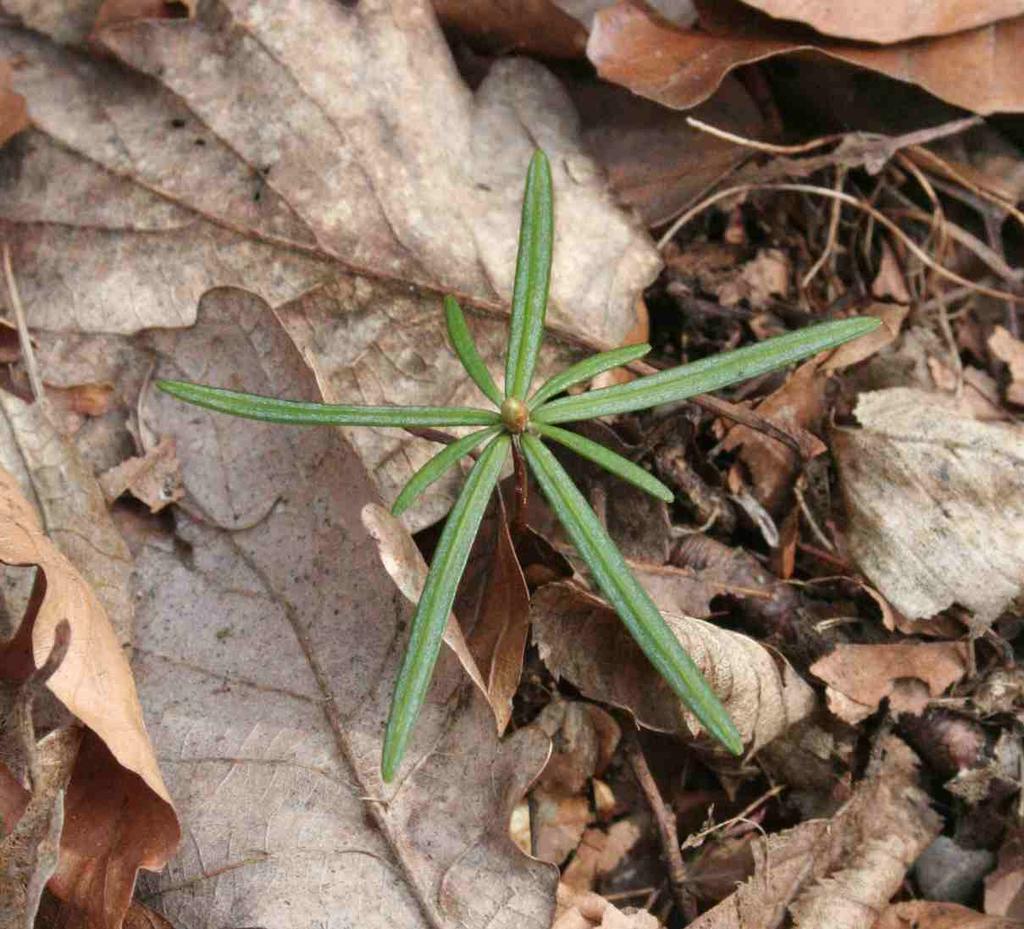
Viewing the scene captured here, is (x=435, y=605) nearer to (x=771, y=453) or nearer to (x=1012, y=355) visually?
(x=771, y=453)

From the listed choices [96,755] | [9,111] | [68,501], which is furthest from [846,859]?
[9,111]

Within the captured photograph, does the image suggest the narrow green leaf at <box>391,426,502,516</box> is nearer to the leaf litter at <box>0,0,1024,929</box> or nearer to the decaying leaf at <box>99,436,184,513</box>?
the leaf litter at <box>0,0,1024,929</box>

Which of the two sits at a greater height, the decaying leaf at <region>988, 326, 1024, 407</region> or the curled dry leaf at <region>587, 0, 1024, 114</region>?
the curled dry leaf at <region>587, 0, 1024, 114</region>

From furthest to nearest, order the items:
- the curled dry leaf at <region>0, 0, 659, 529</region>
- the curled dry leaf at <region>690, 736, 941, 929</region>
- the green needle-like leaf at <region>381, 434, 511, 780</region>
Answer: the curled dry leaf at <region>0, 0, 659, 529</region>
the curled dry leaf at <region>690, 736, 941, 929</region>
the green needle-like leaf at <region>381, 434, 511, 780</region>

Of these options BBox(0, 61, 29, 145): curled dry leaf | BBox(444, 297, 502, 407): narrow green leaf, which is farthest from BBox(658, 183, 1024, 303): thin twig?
BBox(0, 61, 29, 145): curled dry leaf

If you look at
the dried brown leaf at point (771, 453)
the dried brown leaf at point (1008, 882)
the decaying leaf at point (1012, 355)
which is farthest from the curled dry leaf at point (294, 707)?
the decaying leaf at point (1012, 355)

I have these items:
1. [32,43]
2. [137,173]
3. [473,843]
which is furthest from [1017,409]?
[32,43]
